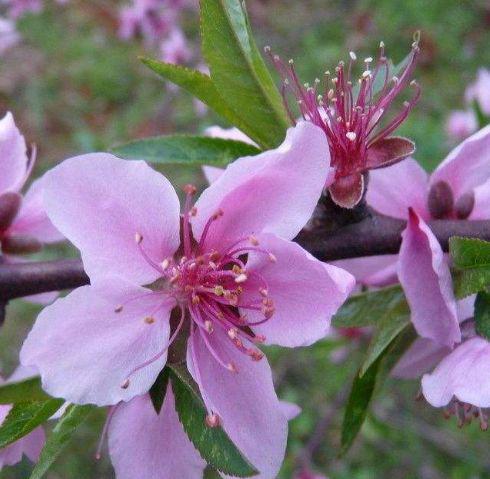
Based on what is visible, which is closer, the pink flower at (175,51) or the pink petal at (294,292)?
the pink petal at (294,292)

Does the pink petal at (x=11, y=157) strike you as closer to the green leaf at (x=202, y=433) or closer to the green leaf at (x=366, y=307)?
the green leaf at (x=202, y=433)

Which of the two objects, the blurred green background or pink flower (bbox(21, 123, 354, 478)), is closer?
pink flower (bbox(21, 123, 354, 478))

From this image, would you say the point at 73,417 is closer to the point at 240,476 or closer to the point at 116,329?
the point at 116,329

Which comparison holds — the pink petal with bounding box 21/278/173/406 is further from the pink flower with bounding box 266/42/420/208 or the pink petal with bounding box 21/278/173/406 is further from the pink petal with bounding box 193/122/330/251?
the pink flower with bounding box 266/42/420/208

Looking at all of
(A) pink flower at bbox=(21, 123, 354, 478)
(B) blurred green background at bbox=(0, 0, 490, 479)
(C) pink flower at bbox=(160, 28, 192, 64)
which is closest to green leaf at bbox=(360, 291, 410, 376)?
(A) pink flower at bbox=(21, 123, 354, 478)

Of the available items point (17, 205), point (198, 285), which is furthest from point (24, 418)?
point (17, 205)

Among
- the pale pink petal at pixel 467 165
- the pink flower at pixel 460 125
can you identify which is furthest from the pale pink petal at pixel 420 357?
the pink flower at pixel 460 125

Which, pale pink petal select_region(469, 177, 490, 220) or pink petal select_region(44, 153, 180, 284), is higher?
pink petal select_region(44, 153, 180, 284)

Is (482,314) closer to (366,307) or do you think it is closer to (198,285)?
(366,307)
